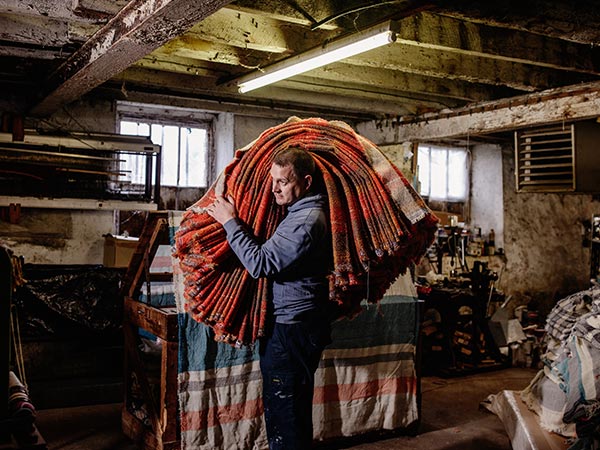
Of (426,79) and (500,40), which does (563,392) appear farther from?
(426,79)

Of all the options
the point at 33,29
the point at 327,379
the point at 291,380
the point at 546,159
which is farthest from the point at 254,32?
the point at 546,159

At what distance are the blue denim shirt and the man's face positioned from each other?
0.06 m

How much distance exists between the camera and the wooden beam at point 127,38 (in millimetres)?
2943

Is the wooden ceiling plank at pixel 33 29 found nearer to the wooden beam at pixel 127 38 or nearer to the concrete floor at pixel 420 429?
the wooden beam at pixel 127 38

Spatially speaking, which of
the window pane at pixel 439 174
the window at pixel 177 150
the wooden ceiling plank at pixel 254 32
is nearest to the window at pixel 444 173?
the window pane at pixel 439 174

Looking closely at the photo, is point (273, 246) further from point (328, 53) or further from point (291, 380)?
point (328, 53)

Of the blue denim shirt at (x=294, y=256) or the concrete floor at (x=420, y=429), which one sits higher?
the blue denim shirt at (x=294, y=256)

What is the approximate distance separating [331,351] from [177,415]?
112 cm

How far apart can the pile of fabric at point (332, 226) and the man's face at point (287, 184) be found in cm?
10

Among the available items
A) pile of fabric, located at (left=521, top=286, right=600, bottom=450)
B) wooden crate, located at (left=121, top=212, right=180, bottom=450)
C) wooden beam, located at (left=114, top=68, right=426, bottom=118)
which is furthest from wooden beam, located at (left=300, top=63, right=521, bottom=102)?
pile of fabric, located at (left=521, top=286, right=600, bottom=450)

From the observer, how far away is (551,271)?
9.16 metres

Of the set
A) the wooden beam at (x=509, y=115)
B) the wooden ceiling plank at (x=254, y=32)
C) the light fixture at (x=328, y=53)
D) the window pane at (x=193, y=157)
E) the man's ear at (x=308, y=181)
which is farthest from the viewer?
the window pane at (x=193, y=157)

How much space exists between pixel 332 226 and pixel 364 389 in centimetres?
192

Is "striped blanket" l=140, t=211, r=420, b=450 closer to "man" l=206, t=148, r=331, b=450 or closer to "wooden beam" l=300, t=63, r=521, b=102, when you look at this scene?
"man" l=206, t=148, r=331, b=450
